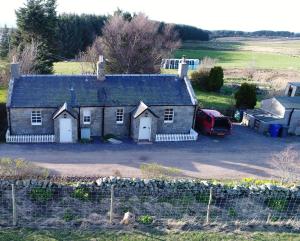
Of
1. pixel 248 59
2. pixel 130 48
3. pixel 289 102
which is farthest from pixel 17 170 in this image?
pixel 248 59

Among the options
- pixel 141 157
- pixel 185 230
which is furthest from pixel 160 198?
pixel 141 157

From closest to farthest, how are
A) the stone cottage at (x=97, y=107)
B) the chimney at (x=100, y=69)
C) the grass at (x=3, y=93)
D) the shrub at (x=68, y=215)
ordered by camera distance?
the shrub at (x=68, y=215), the stone cottage at (x=97, y=107), the chimney at (x=100, y=69), the grass at (x=3, y=93)

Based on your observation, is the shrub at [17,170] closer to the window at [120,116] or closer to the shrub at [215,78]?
the window at [120,116]

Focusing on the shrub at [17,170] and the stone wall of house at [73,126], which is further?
the stone wall of house at [73,126]

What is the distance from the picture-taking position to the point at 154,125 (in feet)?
90.3

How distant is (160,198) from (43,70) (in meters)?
30.0

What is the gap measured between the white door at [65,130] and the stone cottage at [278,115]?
16.4m

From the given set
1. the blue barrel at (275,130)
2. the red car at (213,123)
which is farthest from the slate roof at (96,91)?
the blue barrel at (275,130)

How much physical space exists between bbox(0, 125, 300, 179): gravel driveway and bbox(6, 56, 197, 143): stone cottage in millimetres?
1285

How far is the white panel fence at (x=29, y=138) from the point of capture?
26062 mm

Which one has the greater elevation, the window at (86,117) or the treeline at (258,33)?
the treeline at (258,33)

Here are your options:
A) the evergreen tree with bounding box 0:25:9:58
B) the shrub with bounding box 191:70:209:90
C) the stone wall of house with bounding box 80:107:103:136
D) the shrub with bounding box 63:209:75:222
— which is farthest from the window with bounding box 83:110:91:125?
the evergreen tree with bounding box 0:25:9:58

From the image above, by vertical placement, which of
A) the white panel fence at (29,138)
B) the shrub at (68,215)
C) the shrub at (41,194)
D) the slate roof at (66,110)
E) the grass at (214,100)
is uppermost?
the slate roof at (66,110)

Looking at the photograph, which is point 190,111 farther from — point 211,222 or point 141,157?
point 211,222
